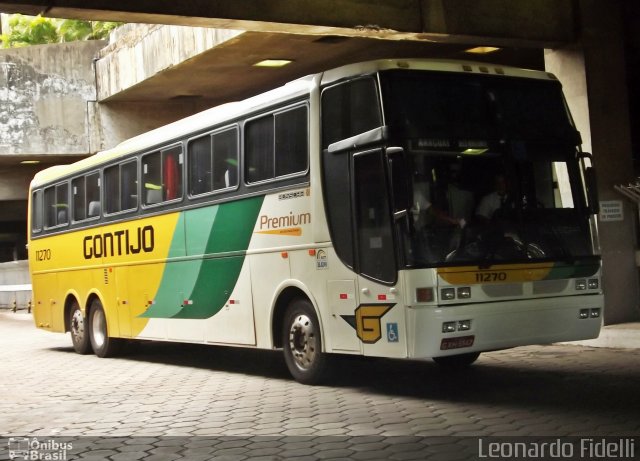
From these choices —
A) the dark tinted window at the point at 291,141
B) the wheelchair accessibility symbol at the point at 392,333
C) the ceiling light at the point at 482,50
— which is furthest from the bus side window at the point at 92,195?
the wheelchair accessibility symbol at the point at 392,333

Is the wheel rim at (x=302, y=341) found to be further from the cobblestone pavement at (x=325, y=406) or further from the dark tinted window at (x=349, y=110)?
the dark tinted window at (x=349, y=110)

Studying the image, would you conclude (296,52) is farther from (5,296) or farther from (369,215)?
(5,296)

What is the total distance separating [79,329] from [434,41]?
8492 mm

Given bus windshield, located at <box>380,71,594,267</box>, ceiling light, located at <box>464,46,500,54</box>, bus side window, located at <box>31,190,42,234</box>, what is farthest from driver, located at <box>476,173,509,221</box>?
bus side window, located at <box>31,190,42,234</box>

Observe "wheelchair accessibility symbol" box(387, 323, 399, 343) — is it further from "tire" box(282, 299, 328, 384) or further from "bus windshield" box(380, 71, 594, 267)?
"tire" box(282, 299, 328, 384)

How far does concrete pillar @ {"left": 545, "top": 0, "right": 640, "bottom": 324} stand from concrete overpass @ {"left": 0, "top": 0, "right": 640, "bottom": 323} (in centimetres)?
2

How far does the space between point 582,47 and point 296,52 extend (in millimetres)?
6208

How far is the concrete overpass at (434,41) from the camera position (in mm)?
12672

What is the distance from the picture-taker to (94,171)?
1720cm

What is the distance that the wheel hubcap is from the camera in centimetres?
1784

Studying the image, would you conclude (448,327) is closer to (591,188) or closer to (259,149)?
(591,188)

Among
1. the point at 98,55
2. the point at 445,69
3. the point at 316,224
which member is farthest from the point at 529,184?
the point at 98,55

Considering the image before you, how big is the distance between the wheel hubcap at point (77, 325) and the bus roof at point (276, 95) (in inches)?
107

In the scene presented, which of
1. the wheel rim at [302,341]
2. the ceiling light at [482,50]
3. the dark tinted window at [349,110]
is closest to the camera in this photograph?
the dark tinted window at [349,110]
